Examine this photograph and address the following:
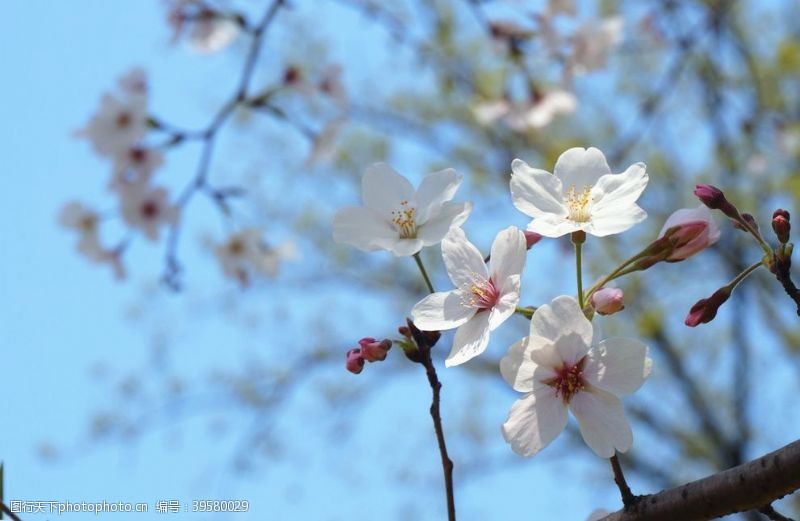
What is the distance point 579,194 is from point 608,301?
7.1 inches

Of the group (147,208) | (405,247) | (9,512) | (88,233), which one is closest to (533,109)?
(147,208)

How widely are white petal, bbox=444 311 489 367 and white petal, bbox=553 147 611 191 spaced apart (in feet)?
0.69

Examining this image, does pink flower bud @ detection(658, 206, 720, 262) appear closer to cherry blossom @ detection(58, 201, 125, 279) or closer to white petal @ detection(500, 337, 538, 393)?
white petal @ detection(500, 337, 538, 393)

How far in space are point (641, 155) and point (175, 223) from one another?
4.67m

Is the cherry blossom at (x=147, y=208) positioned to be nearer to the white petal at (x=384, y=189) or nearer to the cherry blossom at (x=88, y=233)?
the cherry blossom at (x=88, y=233)

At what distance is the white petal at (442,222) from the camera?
1.03 metres

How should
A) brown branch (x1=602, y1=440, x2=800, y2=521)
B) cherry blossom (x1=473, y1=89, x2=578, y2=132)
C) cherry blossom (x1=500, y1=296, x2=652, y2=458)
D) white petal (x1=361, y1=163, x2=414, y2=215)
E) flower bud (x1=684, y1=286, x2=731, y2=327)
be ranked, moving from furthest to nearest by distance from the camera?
cherry blossom (x1=473, y1=89, x2=578, y2=132)
white petal (x1=361, y1=163, x2=414, y2=215)
flower bud (x1=684, y1=286, x2=731, y2=327)
cherry blossom (x1=500, y1=296, x2=652, y2=458)
brown branch (x1=602, y1=440, x2=800, y2=521)

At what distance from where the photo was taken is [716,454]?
232 inches

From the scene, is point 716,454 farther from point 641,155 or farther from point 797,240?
point 641,155

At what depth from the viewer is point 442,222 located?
1064mm

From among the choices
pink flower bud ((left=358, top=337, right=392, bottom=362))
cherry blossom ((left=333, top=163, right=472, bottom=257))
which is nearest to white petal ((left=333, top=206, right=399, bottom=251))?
cherry blossom ((left=333, top=163, right=472, bottom=257))

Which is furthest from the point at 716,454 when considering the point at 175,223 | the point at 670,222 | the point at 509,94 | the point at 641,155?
the point at 670,222

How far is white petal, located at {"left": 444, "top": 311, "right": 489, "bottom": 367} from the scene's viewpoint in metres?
0.92

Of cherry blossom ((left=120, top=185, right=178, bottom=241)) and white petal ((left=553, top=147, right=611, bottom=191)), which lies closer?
white petal ((left=553, top=147, right=611, bottom=191))
